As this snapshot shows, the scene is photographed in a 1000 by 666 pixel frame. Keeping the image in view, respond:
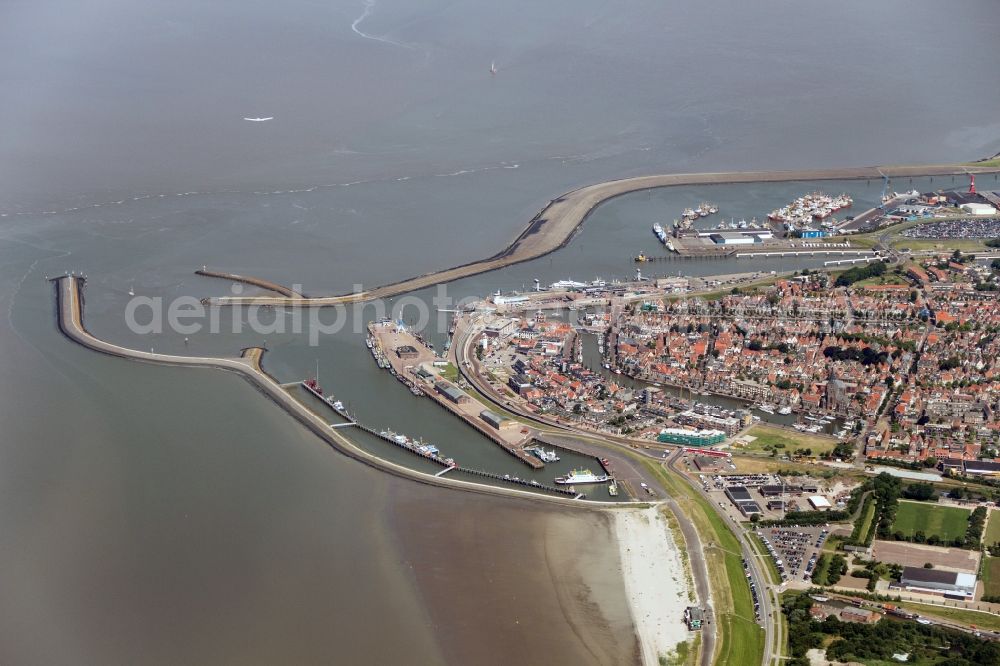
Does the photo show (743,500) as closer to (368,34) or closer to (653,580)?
(653,580)

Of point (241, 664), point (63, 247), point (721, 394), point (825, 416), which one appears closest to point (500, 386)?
point (721, 394)

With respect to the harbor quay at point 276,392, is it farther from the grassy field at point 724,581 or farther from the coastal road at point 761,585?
the coastal road at point 761,585

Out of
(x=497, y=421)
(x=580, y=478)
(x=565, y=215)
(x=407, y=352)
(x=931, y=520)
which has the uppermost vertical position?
(x=565, y=215)

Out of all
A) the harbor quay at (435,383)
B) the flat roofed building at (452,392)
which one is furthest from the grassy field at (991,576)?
the flat roofed building at (452,392)

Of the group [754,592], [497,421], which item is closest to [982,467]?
[754,592]

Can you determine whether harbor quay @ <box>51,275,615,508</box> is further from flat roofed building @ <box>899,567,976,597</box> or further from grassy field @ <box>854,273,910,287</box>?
grassy field @ <box>854,273,910,287</box>

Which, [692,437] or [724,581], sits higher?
[692,437]
